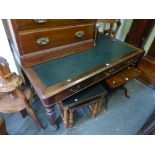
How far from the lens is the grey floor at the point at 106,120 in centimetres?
142

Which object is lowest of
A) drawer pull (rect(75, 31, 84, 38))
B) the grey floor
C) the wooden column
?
the grey floor

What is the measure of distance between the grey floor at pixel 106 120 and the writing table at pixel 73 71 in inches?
9.9

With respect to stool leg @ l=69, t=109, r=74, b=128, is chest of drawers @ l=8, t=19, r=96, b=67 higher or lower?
higher

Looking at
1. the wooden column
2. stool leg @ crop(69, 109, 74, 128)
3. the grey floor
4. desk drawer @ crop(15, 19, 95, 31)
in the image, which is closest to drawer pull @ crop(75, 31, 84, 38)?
desk drawer @ crop(15, 19, 95, 31)

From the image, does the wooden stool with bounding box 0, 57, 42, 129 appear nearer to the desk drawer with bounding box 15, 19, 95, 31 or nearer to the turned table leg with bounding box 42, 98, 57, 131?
the turned table leg with bounding box 42, 98, 57, 131

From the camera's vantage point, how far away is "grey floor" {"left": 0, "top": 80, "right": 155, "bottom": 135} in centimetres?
142

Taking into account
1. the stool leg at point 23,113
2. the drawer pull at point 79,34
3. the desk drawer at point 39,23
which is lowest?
Answer: the stool leg at point 23,113

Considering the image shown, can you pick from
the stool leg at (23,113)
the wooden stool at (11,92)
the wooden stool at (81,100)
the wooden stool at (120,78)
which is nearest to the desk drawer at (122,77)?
the wooden stool at (120,78)

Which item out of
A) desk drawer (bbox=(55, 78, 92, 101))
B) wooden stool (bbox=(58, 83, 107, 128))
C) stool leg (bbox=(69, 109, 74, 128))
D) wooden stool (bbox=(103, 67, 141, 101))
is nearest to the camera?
desk drawer (bbox=(55, 78, 92, 101))

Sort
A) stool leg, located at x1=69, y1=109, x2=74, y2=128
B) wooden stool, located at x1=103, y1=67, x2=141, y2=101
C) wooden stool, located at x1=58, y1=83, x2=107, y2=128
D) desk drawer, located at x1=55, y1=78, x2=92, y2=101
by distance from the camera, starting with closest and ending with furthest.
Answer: desk drawer, located at x1=55, y1=78, x2=92, y2=101 → wooden stool, located at x1=58, y1=83, x2=107, y2=128 → stool leg, located at x1=69, y1=109, x2=74, y2=128 → wooden stool, located at x1=103, y1=67, x2=141, y2=101

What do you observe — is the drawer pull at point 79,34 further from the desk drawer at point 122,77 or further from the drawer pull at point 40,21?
the desk drawer at point 122,77
